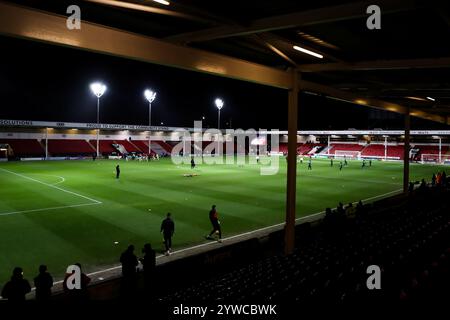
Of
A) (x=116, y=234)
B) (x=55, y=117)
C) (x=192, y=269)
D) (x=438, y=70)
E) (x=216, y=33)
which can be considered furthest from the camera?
(x=55, y=117)

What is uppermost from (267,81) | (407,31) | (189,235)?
(407,31)

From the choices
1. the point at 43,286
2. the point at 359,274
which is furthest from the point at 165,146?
the point at 359,274

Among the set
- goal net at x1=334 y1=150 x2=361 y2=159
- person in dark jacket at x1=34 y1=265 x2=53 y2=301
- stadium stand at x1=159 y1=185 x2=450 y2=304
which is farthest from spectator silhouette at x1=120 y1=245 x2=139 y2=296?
goal net at x1=334 y1=150 x2=361 y2=159

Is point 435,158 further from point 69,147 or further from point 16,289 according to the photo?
point 16,289

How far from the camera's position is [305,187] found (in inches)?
1196

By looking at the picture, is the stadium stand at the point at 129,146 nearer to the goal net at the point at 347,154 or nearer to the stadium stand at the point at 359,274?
the goal net at the point at 347,154

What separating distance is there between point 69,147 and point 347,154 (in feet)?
177

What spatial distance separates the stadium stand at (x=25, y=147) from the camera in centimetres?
5716

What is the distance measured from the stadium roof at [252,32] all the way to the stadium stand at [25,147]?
55718 mm

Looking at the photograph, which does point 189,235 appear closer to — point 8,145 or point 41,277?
point 41,277

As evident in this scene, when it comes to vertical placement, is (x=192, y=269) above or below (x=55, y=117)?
below
